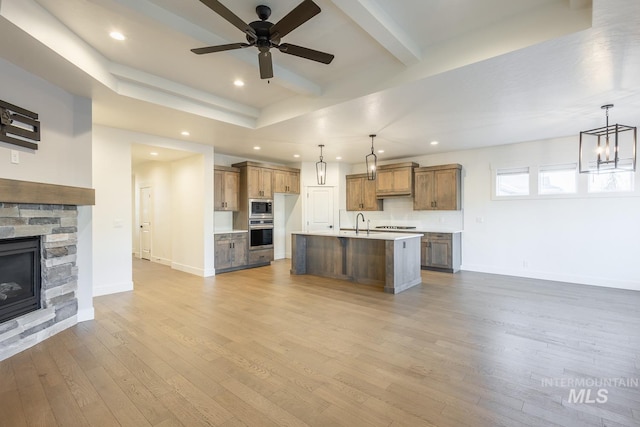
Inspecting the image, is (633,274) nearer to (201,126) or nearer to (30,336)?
(201,126)

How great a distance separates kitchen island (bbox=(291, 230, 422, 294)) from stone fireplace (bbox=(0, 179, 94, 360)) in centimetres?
368

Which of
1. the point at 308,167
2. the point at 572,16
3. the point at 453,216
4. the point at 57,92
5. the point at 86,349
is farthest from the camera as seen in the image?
the point at 308,167

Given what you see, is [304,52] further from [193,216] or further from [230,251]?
[230,251]

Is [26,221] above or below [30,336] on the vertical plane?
above

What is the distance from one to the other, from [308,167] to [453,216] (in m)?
3.96

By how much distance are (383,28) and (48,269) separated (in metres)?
4.20

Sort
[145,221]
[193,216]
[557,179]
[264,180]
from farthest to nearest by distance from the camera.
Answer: [145,221] → [264,180] → [193,216] → [557,179]

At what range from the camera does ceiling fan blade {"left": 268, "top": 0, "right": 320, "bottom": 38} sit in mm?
1953

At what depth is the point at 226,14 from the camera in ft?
6.72

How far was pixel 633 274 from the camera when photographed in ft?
16.6

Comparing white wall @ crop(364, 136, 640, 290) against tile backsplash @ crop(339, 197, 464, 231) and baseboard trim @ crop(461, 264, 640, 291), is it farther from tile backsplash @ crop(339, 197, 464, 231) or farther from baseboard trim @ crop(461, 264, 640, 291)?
tile backsplash @ crop(339, 197, 464, 231)

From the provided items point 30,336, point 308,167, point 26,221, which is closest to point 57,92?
point 26,221

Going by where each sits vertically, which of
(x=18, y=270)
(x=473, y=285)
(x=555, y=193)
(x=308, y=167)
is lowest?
(x=473, y=285)

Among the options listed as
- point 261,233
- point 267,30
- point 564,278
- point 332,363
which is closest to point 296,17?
point 267,30
